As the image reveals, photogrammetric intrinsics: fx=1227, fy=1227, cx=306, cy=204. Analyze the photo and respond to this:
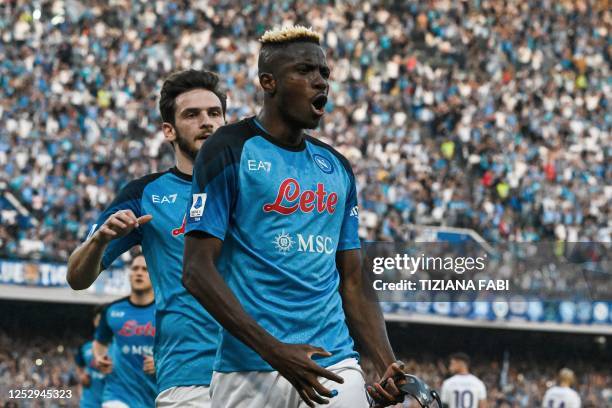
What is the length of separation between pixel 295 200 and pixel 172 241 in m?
1.59

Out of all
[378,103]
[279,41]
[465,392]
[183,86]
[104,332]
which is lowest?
[465,392]

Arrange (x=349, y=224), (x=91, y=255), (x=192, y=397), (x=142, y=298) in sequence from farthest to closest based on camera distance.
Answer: (x=142, y=298) < (x=91, y=255) < (x=192, y=397) < (x=349, y=224)

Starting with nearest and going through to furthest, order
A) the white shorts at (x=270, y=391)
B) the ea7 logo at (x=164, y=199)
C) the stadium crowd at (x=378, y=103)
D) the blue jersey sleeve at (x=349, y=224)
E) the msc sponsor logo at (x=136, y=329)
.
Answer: the white shorts at (x=270, y=391) → the blue jersey sleeve at (x=349, y=224) → the ea7 logo at (x=164, y=199) → the msc sponsor logo at (x=136, y=329) → the stadium crowd at (x=378, y=103)

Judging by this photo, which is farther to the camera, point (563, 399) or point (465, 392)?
point (563, 399)

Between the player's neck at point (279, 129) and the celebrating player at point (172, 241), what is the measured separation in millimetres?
940

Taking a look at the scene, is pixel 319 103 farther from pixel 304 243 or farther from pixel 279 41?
pixel 304 243

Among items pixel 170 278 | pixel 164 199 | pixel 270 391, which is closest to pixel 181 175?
pixel 164 199

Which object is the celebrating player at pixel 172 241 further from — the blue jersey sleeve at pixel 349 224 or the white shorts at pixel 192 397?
the blue jersey sleeve at pixel 349 224

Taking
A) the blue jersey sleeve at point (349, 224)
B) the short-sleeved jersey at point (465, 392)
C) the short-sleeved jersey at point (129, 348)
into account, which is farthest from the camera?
the short-sleeved jersey at point (465, 392)

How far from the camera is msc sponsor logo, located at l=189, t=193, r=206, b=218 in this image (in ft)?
14.8

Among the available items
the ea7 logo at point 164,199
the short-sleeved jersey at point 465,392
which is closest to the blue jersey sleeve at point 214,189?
the ea7 logo at point 164,199

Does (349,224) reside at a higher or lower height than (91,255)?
higher

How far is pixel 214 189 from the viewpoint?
14.8 feet

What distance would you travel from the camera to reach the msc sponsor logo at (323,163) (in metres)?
4.83
